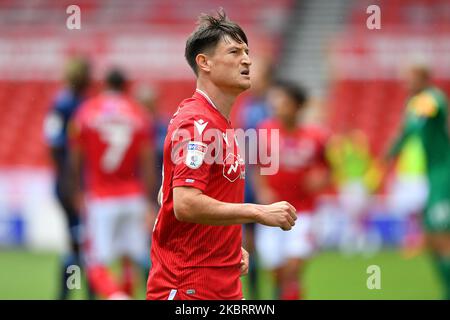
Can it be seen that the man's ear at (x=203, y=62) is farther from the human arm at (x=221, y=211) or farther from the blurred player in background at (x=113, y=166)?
the blurred player in background at (x=113, y=166)

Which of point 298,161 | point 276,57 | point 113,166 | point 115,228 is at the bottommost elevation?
point 115,228

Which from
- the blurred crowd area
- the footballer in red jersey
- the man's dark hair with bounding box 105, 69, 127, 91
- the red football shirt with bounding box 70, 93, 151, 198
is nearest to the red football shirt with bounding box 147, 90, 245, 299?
the footballer in red jersey

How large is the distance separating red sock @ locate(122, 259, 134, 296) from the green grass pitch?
2.01ft

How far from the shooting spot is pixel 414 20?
20.1 meters

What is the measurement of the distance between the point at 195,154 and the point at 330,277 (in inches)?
322

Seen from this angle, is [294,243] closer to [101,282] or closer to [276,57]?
[101,282]

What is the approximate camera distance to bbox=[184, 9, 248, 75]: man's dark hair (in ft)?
14.9

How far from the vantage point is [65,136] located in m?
9.45

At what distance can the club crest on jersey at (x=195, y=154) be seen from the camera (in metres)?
4.23

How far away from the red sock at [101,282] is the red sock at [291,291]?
1.48m

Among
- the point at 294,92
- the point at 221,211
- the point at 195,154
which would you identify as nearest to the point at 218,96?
the point at 195,154

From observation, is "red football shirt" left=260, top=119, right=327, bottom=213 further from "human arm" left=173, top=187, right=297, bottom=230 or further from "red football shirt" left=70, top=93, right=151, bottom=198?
"human arm" left=173, top=187, right=297, bottom=230

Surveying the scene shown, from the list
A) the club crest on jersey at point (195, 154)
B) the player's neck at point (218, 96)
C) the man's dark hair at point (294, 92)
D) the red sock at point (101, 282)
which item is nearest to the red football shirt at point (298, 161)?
the man's dark hair at point (294, 92)
